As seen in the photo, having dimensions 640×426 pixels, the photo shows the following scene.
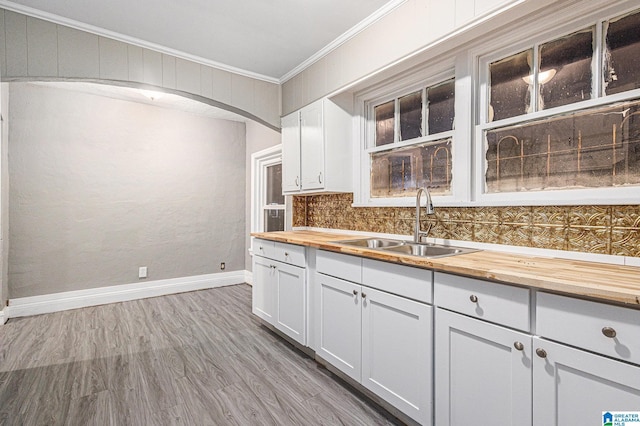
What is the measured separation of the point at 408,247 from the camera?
225 cm

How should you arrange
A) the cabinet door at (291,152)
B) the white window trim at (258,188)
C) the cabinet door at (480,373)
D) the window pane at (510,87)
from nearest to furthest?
1. the cabinet door at (480,373)
2. the window pane at (510,87)
3. the cabinet door at (291,152)
4. the white window trim at (258,188)

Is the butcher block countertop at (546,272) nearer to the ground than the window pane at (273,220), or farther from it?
nearer to the ground

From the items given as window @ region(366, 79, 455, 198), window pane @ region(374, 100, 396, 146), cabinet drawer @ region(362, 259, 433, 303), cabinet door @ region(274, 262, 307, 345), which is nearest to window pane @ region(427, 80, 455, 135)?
window @ region(366, 79, 455, 198)

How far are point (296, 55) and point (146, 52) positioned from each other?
1282mm

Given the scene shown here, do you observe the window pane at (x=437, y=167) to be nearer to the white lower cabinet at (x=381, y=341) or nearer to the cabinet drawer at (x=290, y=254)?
the white lower cabinet at (x=381, y=341)

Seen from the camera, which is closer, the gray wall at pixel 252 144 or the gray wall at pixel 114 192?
the gray wall at pixel 114 192

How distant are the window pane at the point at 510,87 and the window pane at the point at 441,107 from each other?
0.89 feet

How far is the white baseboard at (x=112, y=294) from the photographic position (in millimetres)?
3520

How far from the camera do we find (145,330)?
3.14 meters

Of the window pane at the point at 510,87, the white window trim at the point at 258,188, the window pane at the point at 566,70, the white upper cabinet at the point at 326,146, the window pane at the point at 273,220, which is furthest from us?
the white window trim at the point at 258,188

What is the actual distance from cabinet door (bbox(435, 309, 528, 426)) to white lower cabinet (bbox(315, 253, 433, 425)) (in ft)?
0.23

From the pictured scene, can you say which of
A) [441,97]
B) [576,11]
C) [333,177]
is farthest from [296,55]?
[576,11]

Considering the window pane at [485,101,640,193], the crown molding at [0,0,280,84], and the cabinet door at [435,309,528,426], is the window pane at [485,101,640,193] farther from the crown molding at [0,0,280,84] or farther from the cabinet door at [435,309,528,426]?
the crown molding at [0,0,280,84]

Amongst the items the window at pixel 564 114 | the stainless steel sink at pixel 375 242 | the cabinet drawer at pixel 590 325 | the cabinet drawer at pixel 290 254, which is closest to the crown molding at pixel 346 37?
the window at pixel 564 114
